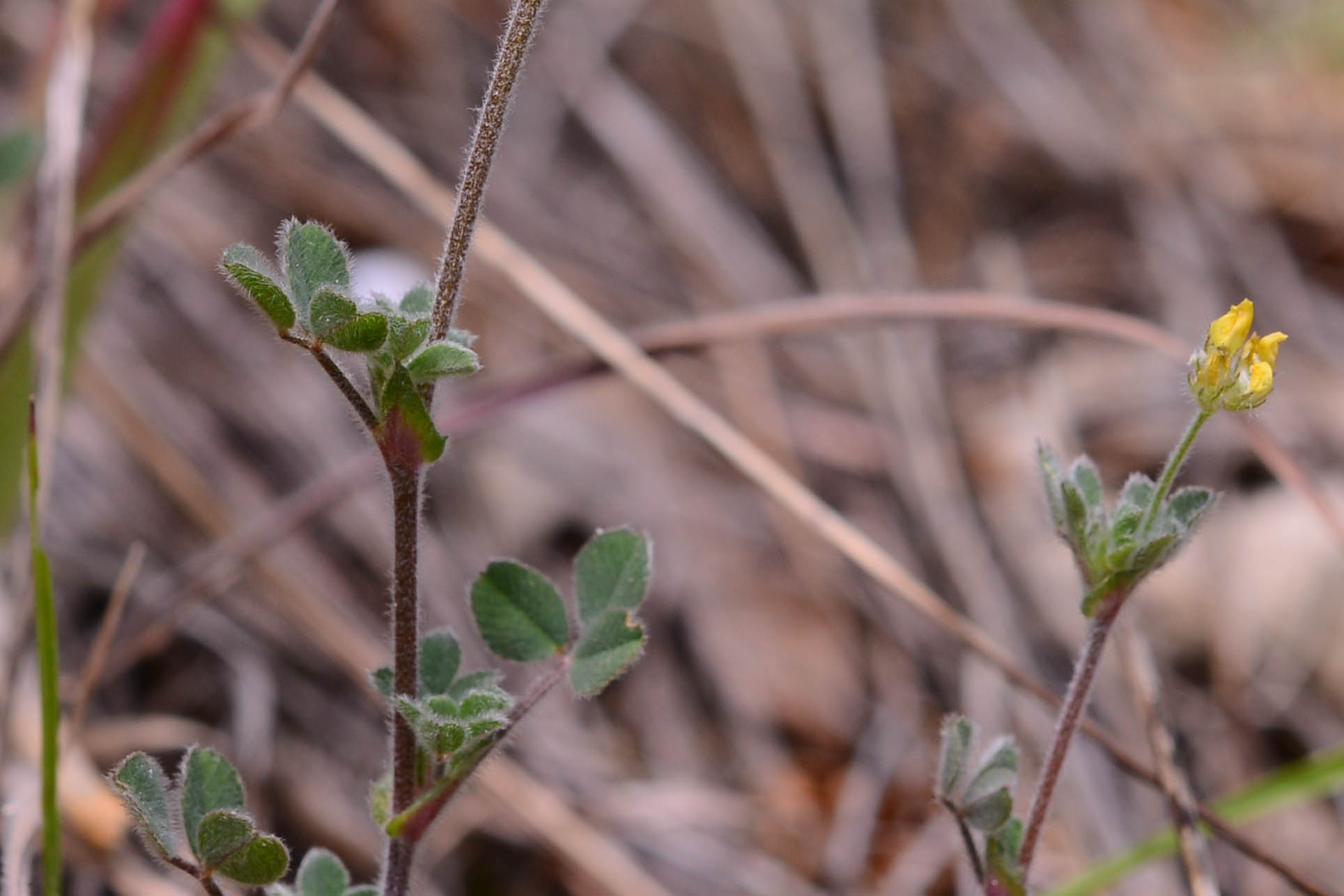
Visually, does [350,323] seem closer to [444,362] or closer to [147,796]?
[444,362]

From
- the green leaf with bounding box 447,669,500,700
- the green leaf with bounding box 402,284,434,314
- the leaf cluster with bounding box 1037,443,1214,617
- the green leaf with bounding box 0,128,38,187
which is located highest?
the green leaf with bounding box 0,128,38,187

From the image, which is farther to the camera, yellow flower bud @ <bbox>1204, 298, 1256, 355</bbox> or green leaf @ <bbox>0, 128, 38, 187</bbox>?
green leaf @ <bbox>0, 128, 38, 187</bbox>

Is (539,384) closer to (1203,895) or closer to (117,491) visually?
(117,491)

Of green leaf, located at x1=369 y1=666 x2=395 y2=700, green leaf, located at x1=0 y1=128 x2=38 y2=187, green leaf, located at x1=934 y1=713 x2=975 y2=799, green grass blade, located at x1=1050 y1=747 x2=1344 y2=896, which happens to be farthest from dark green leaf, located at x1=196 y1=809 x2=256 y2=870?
green leaf, located at x1=0 y1=128 x2=38 y2=187

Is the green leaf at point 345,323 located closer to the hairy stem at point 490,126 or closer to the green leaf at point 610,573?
the hairy stem at point 490,126

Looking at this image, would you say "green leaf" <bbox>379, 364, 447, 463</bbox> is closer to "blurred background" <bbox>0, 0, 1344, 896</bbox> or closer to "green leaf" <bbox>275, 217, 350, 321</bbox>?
"green leaf" <bbox>275, 217, 350, 321</bbox>

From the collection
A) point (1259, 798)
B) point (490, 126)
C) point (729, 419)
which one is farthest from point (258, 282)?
point (729, 419)
